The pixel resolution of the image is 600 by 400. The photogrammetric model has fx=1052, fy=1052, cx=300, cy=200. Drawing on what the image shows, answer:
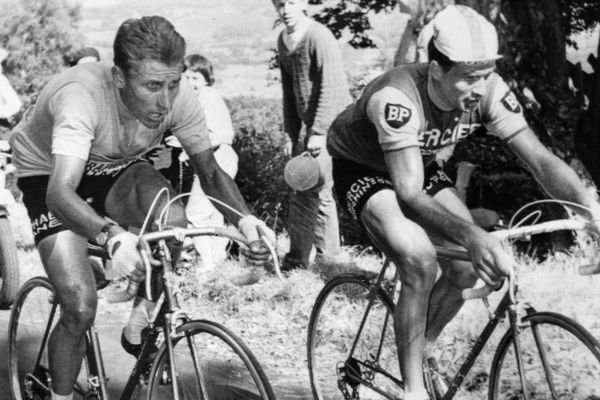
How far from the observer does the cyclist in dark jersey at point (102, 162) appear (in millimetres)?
4172

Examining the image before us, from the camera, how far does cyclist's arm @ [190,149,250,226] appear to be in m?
4.69

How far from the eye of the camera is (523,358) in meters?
4.20

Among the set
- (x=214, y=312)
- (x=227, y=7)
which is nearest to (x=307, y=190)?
(x=214, y=312)

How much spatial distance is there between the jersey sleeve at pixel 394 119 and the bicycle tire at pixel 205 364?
1.16 meters

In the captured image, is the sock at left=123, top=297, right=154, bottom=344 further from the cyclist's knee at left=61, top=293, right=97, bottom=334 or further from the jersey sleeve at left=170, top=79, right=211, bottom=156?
the jersey sleeve at left=170, top=79, right=211, bottom=156

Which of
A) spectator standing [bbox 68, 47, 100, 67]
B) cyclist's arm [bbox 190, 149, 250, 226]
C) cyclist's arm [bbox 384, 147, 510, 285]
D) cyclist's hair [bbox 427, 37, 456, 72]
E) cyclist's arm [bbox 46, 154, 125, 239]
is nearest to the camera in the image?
cyclist's arm [bbox 384, 147, 510, 285]

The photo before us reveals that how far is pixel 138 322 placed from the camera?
4984 mm

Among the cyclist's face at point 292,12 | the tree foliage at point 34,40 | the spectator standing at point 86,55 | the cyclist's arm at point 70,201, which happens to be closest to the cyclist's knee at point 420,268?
the cyclist's arm at point 70,201

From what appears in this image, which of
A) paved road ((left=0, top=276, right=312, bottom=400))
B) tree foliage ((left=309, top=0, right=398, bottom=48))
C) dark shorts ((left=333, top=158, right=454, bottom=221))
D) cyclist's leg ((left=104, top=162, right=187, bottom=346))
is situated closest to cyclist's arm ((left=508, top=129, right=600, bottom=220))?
dark shorts ((left=333, top=158, right=454, bottom=221))

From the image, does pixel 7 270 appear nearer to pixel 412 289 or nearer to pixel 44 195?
pixel 44 195

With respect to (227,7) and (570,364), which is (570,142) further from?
(227,7)

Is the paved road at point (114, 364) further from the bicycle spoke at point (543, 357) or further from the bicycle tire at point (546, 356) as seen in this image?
the bicycle spoke at point (543, 357)

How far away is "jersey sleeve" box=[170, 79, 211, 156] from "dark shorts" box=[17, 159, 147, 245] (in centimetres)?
38

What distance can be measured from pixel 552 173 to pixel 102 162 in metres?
2.04
